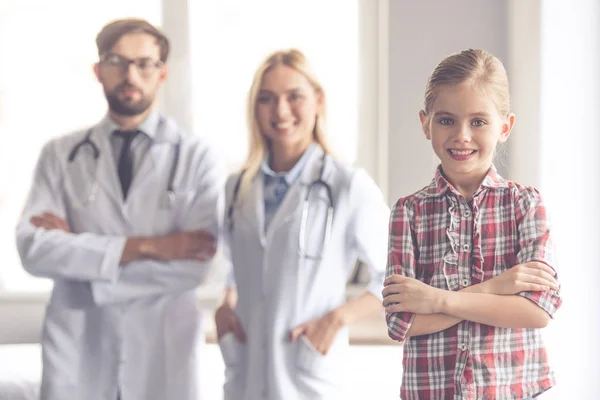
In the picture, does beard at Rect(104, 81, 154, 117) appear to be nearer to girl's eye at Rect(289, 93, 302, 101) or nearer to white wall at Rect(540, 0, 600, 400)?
girl's eye at Rect(289, 93, 302, 101)

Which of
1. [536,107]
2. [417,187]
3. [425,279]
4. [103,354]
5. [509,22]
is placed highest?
[509,22]

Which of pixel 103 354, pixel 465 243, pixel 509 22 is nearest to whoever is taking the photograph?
pixel 465 243

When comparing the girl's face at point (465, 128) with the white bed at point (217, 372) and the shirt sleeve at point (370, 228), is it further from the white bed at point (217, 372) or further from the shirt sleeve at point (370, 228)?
the white bed at point (217, 372)

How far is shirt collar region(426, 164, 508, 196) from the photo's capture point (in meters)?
0.82

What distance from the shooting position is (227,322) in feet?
3.67

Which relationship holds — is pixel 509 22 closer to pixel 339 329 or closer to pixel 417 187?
pixel 417 187

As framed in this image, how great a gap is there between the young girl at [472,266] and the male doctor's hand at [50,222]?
0.57 meters

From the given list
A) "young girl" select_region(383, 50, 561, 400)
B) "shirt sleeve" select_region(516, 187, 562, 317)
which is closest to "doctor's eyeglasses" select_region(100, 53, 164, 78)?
"young girl" select_region(383, 50, 561, 400)

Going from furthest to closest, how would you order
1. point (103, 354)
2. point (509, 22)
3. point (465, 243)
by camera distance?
point (103, 354) < point (509, 22) < point (465, 243)

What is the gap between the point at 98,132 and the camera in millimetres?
1182

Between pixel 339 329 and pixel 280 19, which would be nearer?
pixel 339 329

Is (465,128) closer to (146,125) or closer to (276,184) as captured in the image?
(276,184)

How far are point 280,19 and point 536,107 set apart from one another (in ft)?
1.40

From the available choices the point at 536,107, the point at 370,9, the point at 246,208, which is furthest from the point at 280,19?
the point at 536,107
